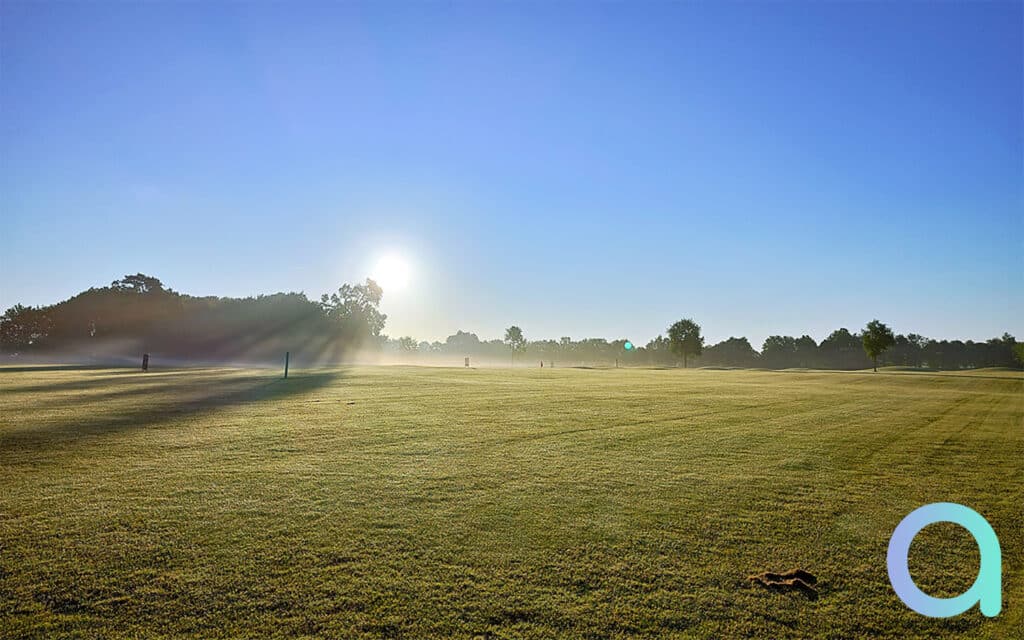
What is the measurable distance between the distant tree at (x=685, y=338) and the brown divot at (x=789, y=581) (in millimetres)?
111600

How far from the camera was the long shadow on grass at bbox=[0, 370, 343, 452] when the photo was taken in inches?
432

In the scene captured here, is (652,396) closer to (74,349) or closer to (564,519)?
(564,519)

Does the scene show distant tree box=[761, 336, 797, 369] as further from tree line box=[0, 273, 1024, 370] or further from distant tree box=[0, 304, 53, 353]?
distant tree box=[0, 304, 53, 353]

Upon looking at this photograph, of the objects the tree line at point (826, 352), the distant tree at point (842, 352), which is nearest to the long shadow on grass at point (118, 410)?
the tree line at point (826, 352)

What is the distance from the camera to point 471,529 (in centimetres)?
612

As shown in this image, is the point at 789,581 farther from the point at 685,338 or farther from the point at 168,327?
the point at 685,338

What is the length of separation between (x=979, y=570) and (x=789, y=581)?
255 centimetres

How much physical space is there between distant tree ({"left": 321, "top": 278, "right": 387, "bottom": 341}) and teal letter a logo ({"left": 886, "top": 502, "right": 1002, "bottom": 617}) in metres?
98.8

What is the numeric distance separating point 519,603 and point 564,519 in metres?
2.20

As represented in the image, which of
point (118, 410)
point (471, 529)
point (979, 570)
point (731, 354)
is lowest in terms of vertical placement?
point (979, 570)

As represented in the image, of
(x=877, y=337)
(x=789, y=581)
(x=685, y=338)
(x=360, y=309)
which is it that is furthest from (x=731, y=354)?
(x=789, y=581)

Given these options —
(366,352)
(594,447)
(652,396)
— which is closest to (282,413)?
(594,447)

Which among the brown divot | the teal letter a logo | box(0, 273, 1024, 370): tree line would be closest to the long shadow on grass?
the brown divot

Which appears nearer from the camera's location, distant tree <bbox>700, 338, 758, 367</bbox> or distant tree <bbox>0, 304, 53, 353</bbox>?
distant tree <bbox>0, 304, 53, 353</bbox>
